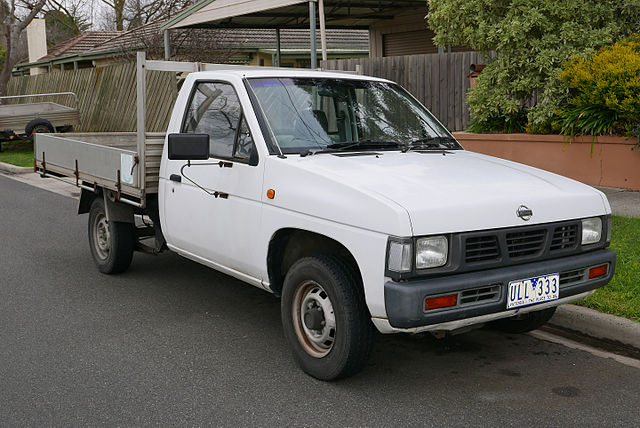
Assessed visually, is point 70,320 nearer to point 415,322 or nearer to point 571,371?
point 415,322

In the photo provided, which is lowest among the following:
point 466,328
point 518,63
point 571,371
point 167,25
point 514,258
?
point 571,371

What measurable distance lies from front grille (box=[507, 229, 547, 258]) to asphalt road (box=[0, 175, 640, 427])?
0.83 meters

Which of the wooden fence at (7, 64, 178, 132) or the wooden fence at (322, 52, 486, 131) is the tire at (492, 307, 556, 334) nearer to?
the wooden fence at (322, 52, 486, 131)

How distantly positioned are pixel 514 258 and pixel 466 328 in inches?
19.7

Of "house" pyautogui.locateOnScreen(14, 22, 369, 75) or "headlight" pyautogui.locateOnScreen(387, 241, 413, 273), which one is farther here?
"house" pyautogui.locateOnScreen(14, 22, 369, 75)

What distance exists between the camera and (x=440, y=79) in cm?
1462

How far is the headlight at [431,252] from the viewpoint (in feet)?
12.7

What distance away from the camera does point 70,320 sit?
5.77m

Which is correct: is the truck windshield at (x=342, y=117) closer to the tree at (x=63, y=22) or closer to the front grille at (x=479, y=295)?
the front grille at (x=479, y=295)

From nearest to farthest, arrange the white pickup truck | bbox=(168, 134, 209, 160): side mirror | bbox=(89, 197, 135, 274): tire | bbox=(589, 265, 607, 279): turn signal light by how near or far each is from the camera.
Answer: the white pickup truck
bbox=(589, 265, 607, 279): turn signal light
bbox=(168, 134, 209, 160): side mirror
bbox=(89, 197, 135, 274): tire

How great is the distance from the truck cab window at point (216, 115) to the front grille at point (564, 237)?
2144 mm

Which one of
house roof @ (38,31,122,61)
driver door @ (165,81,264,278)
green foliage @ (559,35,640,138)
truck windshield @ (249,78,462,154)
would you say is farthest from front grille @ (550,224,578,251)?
house roof @ (38,31,122,61)

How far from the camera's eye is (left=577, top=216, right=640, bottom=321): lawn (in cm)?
526

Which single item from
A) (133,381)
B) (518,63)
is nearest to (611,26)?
(518,63)
